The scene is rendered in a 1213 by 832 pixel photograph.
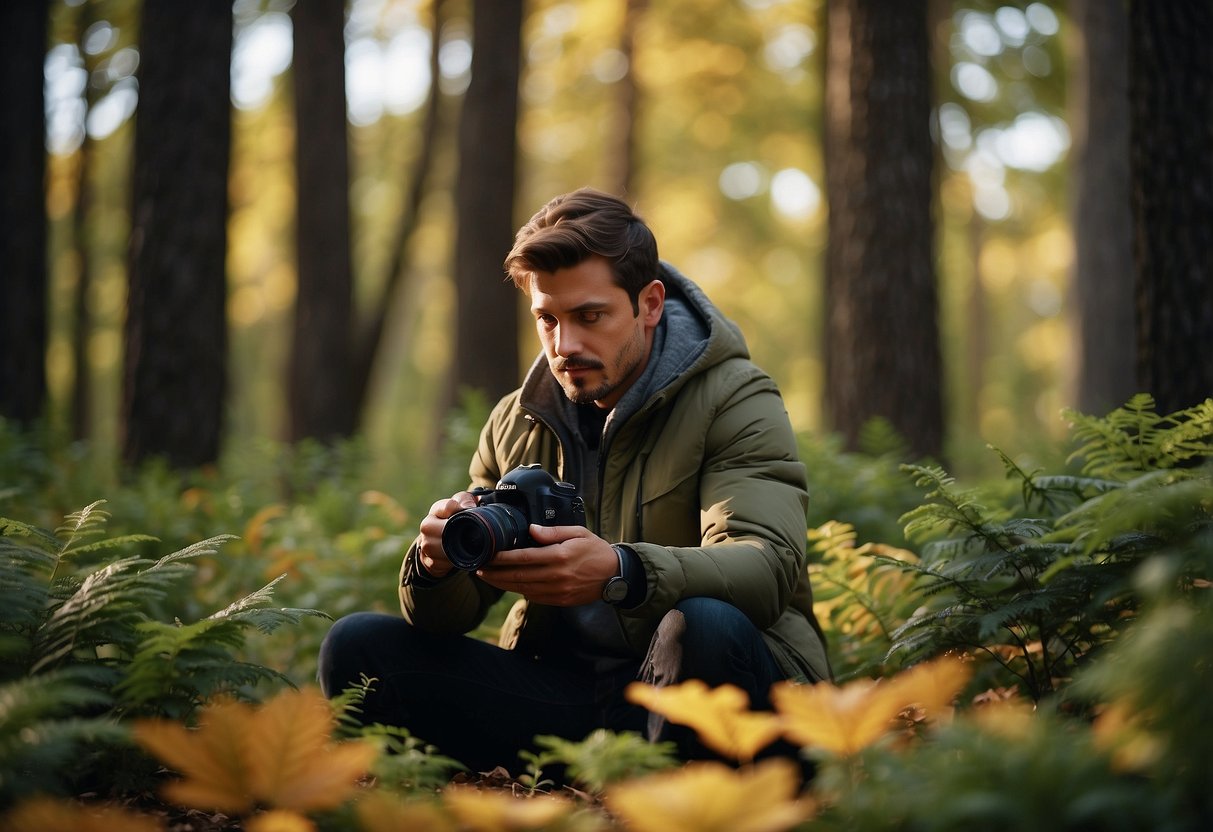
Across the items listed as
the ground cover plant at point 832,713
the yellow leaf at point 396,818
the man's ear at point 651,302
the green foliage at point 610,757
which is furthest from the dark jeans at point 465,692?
the yellow leaf at point 396,818

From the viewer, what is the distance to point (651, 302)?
3.43m

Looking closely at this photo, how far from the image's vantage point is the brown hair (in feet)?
10.5

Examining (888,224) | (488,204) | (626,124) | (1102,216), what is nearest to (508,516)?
(888,224)

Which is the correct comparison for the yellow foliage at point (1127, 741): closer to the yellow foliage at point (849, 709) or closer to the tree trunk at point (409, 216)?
the yellow foliage at point (849, 709)

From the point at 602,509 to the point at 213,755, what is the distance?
1535 mm

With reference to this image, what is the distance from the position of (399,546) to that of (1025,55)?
35.7ft

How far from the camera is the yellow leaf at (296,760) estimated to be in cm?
197

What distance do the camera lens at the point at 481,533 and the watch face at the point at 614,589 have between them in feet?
0.81

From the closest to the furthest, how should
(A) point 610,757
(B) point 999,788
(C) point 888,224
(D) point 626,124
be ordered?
(B) point 999,788
(A) point 610,757
(C) point 888,224
(D) point 626,124

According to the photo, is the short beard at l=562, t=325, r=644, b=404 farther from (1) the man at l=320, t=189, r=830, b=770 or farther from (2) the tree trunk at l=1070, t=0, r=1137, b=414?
(2) the tree trunk at l=1070, t=0, r=1137, b=414

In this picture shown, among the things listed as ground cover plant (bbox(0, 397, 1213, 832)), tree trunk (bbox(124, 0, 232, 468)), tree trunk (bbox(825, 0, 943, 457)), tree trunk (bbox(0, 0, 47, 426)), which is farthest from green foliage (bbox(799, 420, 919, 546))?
tree trunk (bbox(0, 0, 47, 426))

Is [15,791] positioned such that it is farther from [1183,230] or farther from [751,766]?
[1183,230]

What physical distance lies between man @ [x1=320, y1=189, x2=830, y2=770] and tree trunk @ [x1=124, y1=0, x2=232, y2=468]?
4582mm

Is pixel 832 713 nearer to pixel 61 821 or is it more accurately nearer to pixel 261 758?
pixel 261 758
